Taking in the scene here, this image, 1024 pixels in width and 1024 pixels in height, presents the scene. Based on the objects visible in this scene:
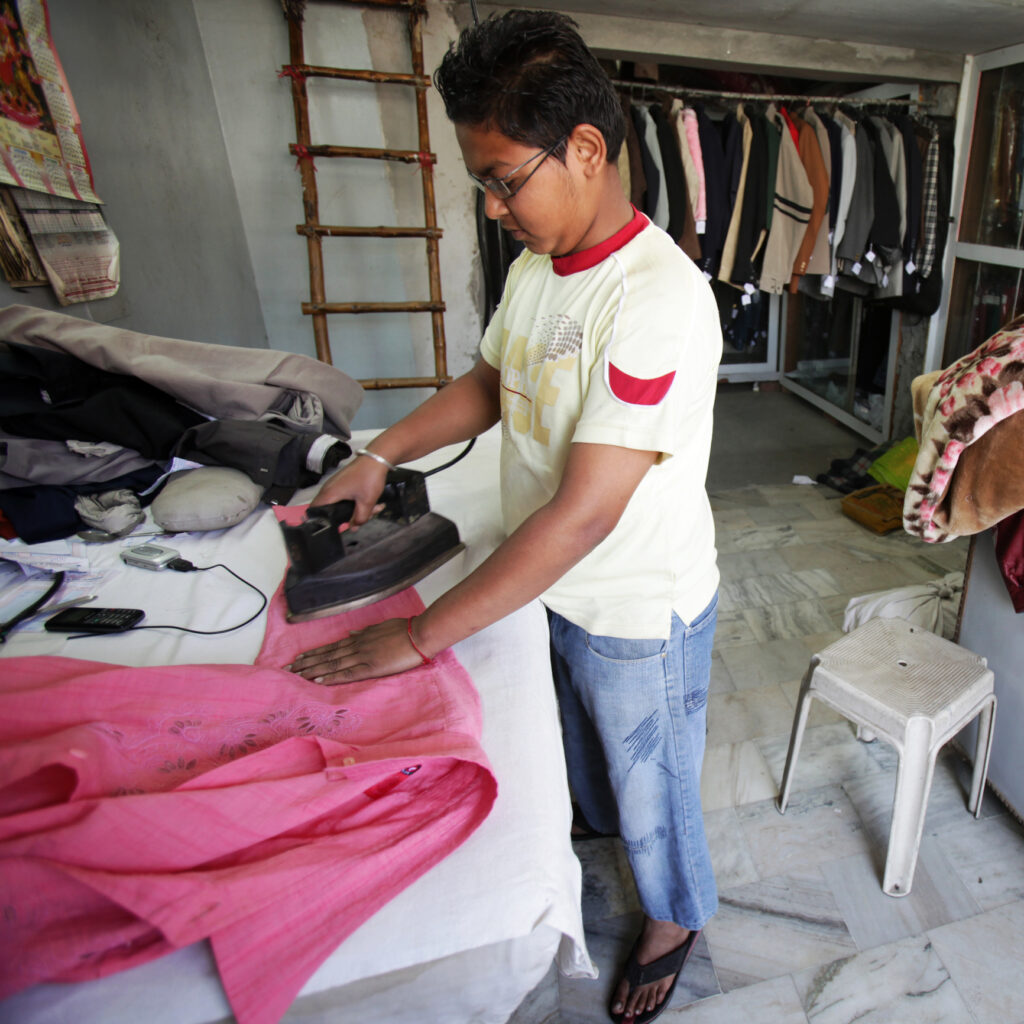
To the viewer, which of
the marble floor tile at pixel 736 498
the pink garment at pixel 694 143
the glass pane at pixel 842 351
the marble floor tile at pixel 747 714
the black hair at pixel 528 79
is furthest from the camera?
the glass pane at pixel 842 351

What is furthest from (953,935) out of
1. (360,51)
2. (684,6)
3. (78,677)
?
(360,51)

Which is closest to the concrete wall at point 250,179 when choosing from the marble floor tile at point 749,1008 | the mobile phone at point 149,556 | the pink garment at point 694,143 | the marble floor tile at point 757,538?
the mobile phone at point 149,556

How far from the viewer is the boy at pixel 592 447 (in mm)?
674

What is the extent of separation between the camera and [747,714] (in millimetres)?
1853

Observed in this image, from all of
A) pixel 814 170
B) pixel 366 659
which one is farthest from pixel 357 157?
pixel 366 659

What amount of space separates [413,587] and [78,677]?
473mm

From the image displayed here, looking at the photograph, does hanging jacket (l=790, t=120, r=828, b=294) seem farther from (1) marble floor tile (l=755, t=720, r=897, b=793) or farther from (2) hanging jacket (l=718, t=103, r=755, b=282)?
(1) marble floor tile (l=755, t=720, r=897, b=793)

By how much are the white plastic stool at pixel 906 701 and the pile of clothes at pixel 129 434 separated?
4.10 ft

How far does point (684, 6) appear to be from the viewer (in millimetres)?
2549

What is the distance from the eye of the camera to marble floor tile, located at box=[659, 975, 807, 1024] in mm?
1146

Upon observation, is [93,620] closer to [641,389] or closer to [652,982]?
[641,389]

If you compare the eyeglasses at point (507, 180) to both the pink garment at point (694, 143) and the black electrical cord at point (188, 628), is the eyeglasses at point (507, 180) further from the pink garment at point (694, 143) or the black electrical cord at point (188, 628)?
the pink garment at point (694, 143)

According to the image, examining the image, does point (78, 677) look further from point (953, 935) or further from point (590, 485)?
point (953, 935)

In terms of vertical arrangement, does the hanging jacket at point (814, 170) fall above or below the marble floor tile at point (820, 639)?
above
